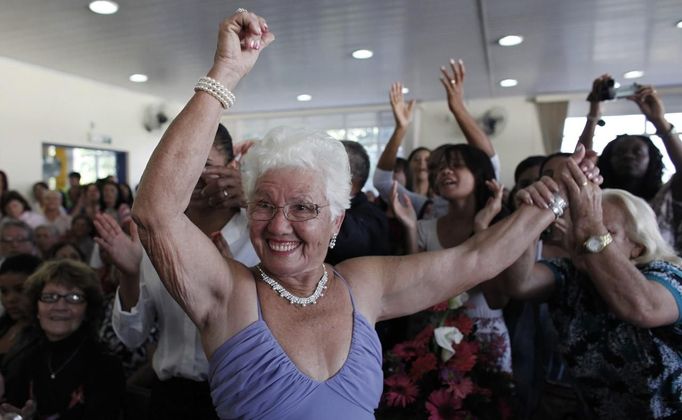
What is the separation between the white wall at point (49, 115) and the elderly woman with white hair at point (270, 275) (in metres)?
6.68

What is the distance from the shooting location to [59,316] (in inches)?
78.6

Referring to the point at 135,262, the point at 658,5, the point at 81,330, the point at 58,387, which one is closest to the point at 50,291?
the point at 81,330

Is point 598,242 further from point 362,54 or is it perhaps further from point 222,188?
point 362,54

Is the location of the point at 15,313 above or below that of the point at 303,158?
below

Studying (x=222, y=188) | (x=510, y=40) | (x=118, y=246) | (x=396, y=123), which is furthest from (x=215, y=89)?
(x=510, y=40)

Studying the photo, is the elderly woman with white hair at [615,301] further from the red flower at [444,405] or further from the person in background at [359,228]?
the person in background at [359,228]

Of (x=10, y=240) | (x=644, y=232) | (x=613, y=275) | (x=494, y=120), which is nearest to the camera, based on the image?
(x=613, y=275)

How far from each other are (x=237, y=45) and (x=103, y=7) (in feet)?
13.9

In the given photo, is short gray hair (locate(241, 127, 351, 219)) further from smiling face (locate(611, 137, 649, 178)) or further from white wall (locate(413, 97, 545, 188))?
white wall (locate(413, 97, 545, 188))

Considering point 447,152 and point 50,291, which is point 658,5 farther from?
point 50,291

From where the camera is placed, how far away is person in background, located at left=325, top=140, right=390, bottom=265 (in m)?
1.89

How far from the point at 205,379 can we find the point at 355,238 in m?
0.77

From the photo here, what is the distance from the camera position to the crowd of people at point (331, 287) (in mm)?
973

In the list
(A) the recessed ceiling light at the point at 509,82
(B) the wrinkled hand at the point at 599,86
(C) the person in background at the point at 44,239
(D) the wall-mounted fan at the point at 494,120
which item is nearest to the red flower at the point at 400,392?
(B) the wrinkled hand at the point at 599,86
